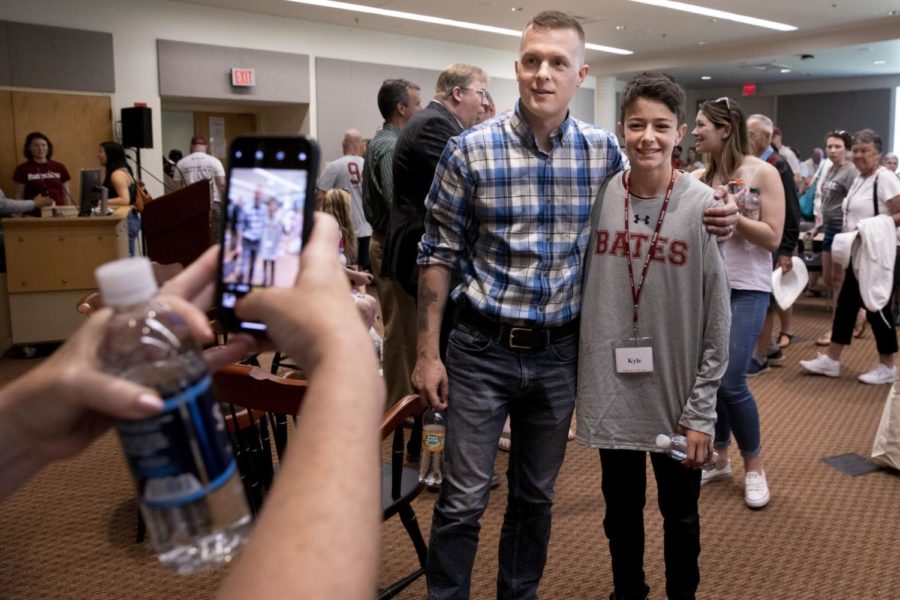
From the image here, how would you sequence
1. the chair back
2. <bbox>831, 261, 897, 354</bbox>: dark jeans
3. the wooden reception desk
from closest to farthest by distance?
the chair back
<bbox>831, 261, 897, 354</bbox>: dark jeans
the wooden reception desk

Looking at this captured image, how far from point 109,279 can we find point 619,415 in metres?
1.62

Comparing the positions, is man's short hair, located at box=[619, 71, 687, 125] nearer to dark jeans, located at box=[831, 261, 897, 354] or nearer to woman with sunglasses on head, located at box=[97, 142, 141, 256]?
dark jeans, located at box=[831, 261, 897, 354]

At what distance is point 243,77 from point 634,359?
9374 mm

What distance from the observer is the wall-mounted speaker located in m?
7.85

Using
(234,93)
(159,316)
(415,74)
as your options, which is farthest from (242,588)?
(415,74)

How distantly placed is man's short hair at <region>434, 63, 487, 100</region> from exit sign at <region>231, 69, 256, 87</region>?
764 cm

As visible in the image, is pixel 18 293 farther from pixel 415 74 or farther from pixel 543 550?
pixel 415 74

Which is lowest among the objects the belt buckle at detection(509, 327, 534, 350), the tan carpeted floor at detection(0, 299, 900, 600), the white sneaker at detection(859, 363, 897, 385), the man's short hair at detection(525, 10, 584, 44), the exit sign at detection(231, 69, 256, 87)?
the tan carpeted floor at detection(0, 299, 900, 600)

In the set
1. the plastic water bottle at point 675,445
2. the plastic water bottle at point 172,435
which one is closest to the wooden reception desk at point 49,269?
the plastic water bottle at point 675,445

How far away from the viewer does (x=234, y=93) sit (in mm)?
10297

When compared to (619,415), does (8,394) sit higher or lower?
higher

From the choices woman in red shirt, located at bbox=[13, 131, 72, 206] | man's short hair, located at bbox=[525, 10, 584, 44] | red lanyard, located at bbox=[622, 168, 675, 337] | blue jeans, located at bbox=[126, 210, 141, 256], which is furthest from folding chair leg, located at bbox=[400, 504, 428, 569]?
woman in red shirt, located at bbox=[13, 131, 72, 206]

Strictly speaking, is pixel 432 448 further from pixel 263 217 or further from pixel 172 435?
pixel 172 435

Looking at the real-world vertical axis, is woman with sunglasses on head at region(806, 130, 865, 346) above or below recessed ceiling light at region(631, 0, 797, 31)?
below
